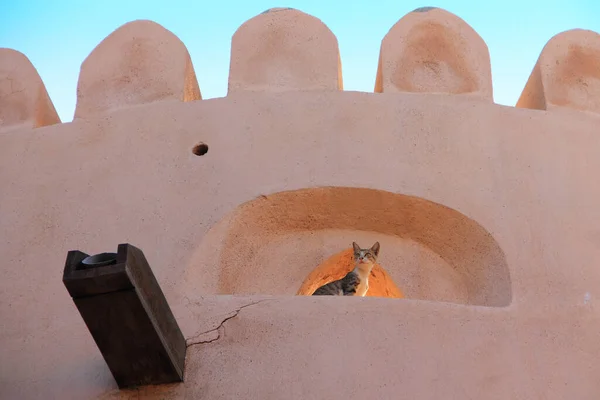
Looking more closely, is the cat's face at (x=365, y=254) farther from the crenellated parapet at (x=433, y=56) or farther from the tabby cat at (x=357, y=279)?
the crenellated parapet at (x=433, y=56)

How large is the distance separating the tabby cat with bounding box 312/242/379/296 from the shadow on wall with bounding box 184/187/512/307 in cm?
23

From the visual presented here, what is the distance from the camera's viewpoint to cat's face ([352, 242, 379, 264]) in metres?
5.99

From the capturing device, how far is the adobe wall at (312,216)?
4895 mm

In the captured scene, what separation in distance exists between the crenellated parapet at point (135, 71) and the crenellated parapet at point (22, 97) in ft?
1.25

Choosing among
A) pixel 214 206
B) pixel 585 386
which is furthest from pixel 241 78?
pixel 585 386

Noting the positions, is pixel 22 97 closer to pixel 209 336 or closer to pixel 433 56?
pixel 209 336

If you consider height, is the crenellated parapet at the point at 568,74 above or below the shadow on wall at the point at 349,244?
above

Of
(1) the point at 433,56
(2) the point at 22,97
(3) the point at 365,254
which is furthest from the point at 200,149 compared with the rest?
(1) the point at 433,56

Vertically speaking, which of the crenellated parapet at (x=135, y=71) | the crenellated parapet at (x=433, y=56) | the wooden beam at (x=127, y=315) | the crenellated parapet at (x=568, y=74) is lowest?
the wooden beam at (x=127, y=315)

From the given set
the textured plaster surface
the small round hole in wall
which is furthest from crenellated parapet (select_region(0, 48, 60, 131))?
the small round hole in wall

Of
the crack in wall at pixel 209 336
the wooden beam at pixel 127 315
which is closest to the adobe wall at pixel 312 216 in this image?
the crack in wall at pixel 209 336

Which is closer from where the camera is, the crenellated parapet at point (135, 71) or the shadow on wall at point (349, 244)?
the shadow on wall at point (349, 244)

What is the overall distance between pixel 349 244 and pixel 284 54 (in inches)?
71.6

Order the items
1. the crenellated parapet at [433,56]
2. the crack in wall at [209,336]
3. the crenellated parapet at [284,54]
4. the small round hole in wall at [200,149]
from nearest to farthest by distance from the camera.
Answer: the crack in wall at [209,336], the small round hole in wall at [200,149], the crenellated parapet at [284,54], the crenellated parapet at [433,56]
